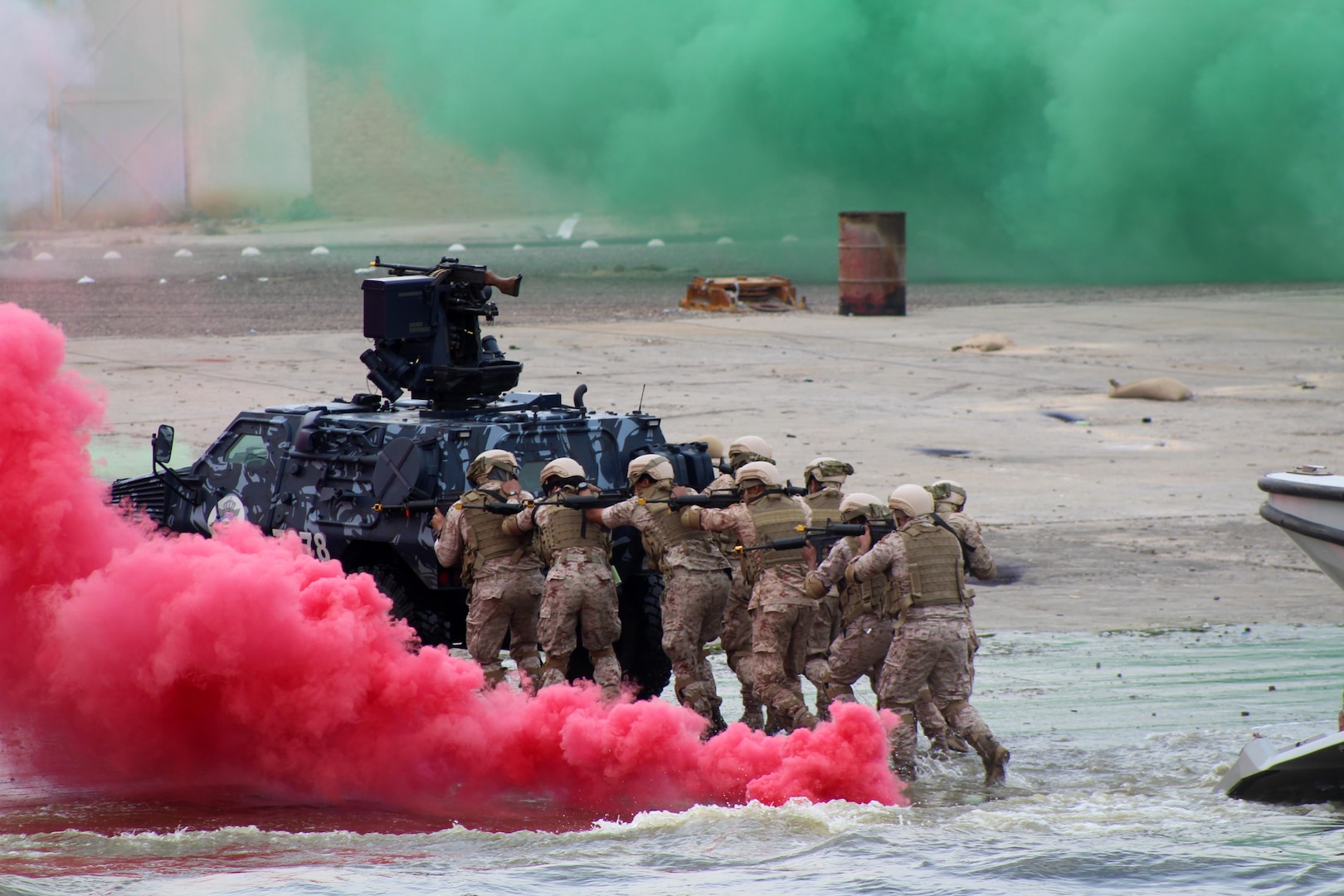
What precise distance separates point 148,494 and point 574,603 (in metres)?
3.82

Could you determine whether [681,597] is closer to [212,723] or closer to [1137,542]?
[212,723]

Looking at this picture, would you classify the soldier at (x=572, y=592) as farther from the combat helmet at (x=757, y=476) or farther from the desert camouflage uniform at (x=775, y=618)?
the combat helmet at (x=757, y=476)

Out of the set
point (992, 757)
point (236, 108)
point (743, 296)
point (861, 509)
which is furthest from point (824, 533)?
point (743, 296)

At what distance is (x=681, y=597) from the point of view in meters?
10.3

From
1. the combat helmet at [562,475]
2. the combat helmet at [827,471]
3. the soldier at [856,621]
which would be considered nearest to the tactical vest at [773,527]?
the soldier at [856,621]

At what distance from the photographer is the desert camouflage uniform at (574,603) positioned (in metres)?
10.2

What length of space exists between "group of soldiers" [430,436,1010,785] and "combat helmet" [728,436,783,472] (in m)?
0.26

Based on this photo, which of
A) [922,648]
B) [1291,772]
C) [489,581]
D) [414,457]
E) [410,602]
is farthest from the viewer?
[410,602]

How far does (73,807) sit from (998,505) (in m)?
10.1

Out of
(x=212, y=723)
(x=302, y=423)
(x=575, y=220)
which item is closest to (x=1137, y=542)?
(x=302, y=423)

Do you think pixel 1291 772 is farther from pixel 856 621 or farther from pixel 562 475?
pixel 562 475

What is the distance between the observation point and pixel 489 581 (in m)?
10.4

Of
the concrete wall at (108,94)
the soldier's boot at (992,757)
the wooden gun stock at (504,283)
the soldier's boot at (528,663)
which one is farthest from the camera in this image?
the concrete wall at (108,94)

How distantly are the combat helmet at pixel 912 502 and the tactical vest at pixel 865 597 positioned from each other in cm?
35
